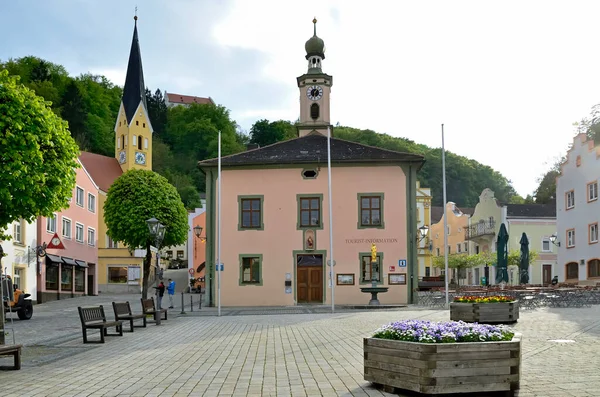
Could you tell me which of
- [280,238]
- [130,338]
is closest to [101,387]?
[130,338]

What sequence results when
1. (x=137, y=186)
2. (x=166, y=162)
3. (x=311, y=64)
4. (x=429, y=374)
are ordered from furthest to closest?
(x=166, y=162) → (x=311, y=64) → (x=137, y=186) → (x=429, y=374)

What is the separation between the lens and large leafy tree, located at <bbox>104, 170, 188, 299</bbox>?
1581 inches

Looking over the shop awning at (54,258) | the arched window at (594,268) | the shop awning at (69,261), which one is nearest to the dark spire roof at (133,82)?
the shop awning at (69,261)

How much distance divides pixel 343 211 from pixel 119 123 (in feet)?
164

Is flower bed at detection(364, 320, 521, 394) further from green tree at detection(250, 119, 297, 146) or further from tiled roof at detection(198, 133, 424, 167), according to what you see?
green tree at detection(250, 119, 297, 146)

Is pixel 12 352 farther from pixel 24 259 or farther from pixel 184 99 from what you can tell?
pixel 184 99

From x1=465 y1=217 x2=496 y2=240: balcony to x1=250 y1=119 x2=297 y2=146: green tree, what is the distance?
32.6 meters

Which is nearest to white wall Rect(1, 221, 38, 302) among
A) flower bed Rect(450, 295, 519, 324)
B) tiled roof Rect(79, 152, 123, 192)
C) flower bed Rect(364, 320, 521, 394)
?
flower bed Rect(450, 295, 519, 324)

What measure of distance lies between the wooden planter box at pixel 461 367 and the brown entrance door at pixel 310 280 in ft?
95.0

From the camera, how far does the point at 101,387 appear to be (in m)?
9.55

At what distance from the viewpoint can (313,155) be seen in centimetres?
3809

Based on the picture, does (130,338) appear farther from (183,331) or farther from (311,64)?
(311,64)

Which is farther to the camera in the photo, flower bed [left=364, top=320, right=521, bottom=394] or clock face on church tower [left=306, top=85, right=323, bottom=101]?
clock face on church tower [left=306, top=85, right=323, bottom=101]

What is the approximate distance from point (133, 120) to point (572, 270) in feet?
164
